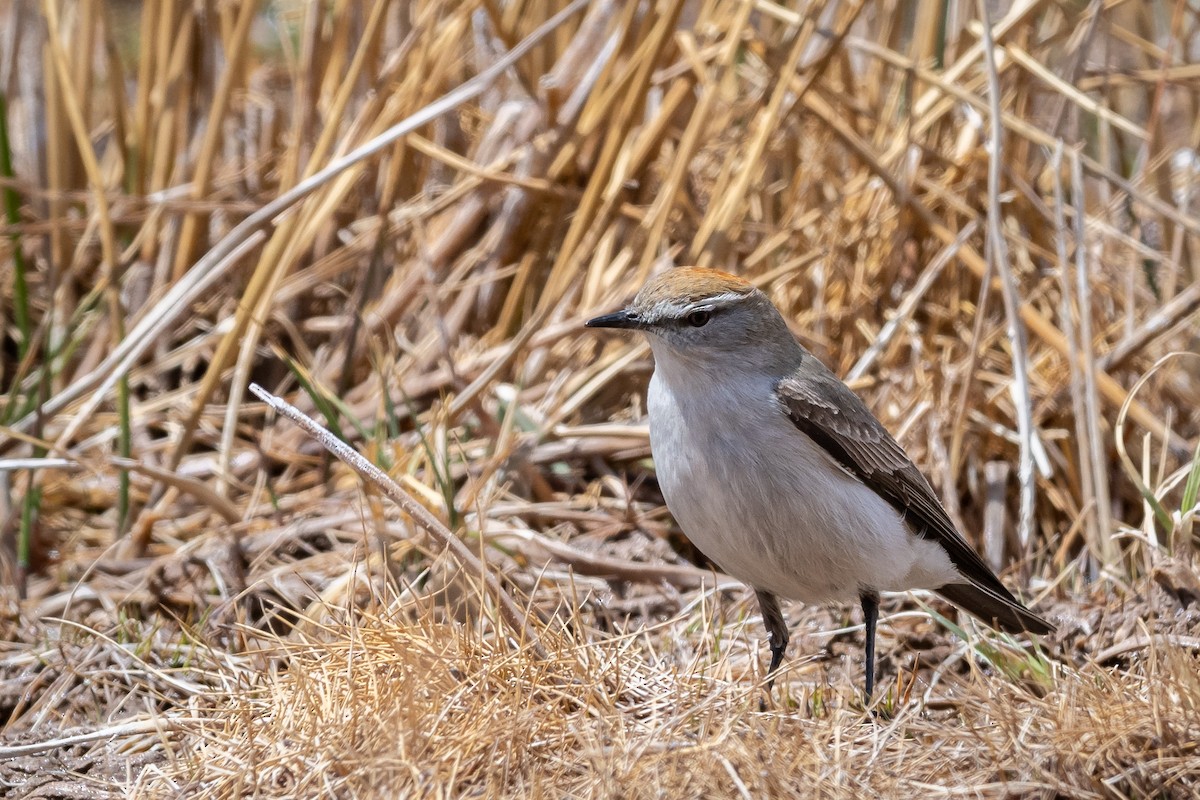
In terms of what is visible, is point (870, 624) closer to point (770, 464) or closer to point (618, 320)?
point (770, 464)

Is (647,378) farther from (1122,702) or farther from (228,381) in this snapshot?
(1122,702)

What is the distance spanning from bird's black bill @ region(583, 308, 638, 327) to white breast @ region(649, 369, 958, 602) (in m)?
0.22

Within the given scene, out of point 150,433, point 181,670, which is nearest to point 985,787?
point 181,670

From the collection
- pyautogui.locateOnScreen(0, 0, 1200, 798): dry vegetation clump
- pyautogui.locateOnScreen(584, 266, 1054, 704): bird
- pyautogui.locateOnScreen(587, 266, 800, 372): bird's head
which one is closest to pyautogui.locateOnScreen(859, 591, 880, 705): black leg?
pyautogui.locateOnScreen(584, 266, 1054, 704): bird

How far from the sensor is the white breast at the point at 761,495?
12.0 ft

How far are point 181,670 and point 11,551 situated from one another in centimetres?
161

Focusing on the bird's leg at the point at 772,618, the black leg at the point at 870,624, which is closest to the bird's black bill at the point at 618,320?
→ the bird's leg at the point at 772,618

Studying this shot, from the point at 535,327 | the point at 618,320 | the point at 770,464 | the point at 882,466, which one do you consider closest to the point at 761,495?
the point at 770,464

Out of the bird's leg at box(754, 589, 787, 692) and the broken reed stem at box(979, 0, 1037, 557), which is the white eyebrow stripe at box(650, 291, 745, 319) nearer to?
the bird's leg at box(754, 589, 787, 692)

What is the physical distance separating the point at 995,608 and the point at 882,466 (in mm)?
669

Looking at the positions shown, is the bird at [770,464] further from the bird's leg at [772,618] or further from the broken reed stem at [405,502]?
the broken reed stem at [405,502]

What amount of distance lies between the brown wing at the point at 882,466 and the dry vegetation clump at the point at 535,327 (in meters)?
0.22

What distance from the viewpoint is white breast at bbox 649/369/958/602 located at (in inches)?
144

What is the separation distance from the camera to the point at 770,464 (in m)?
3.69
